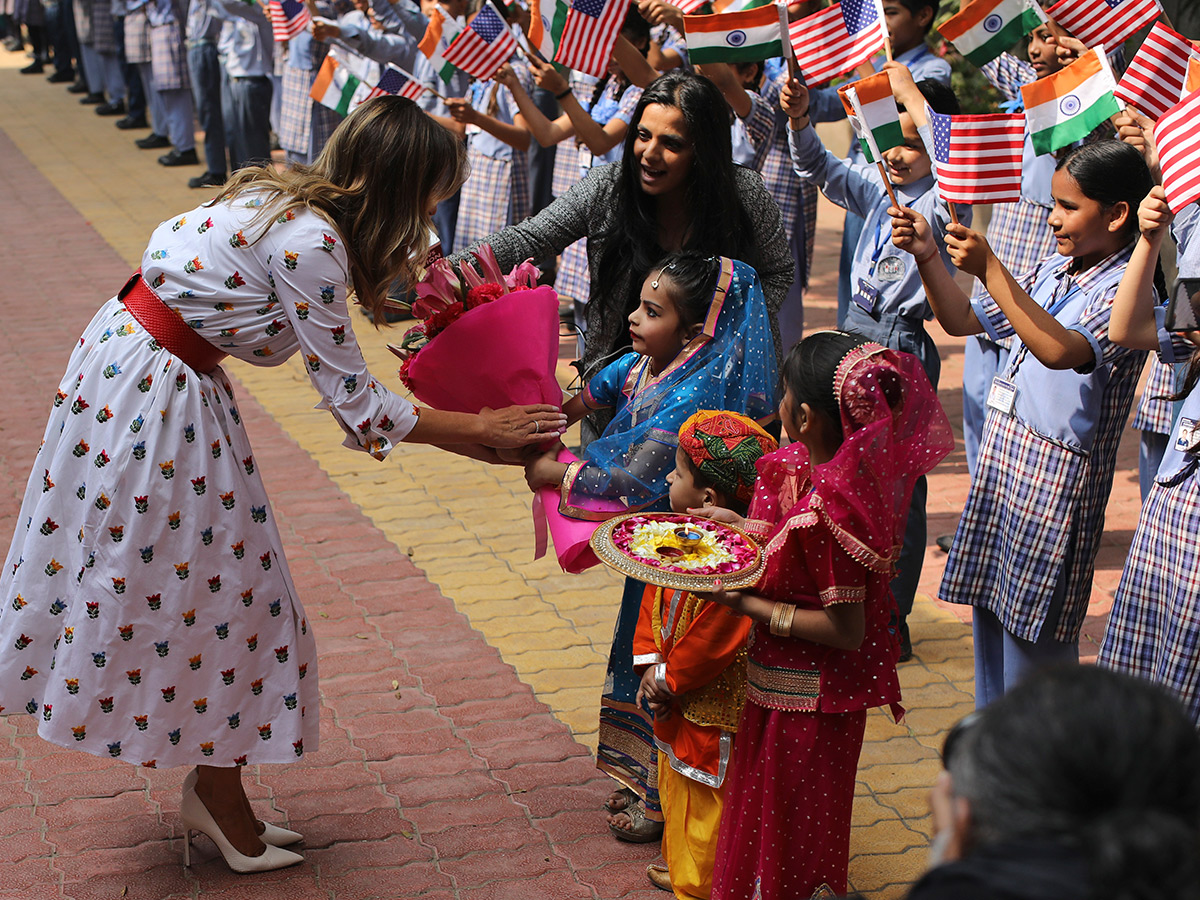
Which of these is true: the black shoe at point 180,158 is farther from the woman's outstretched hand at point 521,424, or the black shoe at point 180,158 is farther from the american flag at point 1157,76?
the american flag at point 1157,76

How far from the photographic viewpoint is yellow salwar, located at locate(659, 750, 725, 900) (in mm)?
3133

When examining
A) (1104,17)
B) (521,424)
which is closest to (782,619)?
(521,424)

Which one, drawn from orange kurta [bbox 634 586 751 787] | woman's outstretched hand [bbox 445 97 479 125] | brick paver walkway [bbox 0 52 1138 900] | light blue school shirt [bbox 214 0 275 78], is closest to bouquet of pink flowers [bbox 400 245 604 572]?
orange kurta [bbox 634 586 751 787]

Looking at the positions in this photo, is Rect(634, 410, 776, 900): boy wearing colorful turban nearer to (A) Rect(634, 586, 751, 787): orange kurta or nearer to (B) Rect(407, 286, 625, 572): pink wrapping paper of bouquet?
(A) Rect(634, 586, 751, 787): orange kurta

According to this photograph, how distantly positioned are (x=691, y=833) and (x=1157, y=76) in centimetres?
254

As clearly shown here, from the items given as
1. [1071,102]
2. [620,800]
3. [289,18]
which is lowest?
[620,800]

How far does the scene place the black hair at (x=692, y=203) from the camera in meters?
3.60

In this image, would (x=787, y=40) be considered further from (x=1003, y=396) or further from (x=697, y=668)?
(x=697, y=668)

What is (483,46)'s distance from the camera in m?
6.82

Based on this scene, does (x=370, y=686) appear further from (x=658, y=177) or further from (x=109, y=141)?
(x=109, y=141)

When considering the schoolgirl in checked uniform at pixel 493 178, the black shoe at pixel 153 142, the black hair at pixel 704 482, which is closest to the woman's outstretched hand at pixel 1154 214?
the black hair at pixel 704 482

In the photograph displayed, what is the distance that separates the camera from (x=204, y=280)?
2926mm

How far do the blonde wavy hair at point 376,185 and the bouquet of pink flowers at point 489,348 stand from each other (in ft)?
0.66

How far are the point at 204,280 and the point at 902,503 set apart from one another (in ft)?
5.51
